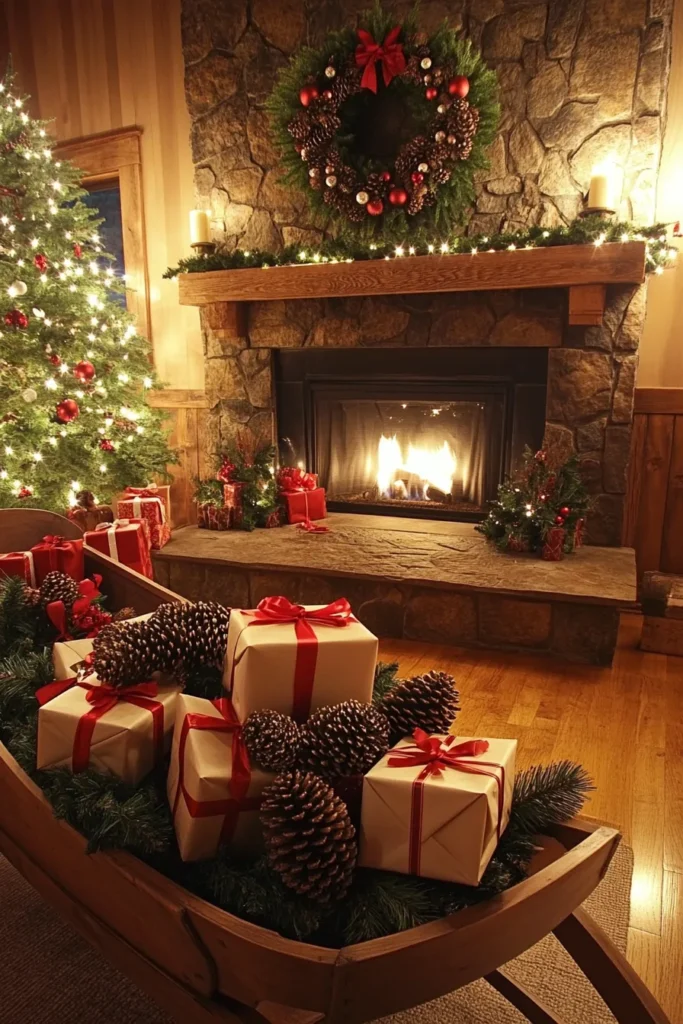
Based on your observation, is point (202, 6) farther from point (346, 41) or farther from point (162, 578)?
point (162, 578)

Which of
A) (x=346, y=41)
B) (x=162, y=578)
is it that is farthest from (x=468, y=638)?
(x=346, y=41)

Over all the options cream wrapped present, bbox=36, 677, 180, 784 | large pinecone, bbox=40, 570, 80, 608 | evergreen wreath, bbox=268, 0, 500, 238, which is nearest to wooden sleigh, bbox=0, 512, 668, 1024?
cream wrapped present, bbox=36, 677, 180, 784

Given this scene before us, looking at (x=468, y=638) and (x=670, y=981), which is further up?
(x=468, y=638)

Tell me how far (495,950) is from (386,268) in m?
2.69

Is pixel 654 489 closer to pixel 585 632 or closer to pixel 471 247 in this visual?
pixel 585 632

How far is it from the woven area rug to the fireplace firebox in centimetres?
216

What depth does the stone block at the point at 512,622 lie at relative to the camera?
251cm

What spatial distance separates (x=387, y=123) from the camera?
2.91 m

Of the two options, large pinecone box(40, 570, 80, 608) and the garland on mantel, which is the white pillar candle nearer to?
the garland on mantel

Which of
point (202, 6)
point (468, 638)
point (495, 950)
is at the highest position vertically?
point (202, 6)

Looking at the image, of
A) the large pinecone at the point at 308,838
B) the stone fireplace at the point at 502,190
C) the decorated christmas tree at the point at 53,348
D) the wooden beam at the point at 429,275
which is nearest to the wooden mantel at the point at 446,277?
the wooden beam at the point at 429,275

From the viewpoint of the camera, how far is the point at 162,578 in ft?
9.93

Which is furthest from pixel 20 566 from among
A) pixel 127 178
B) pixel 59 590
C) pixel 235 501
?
pixel 127 178

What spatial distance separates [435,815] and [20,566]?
1145 millimetres
